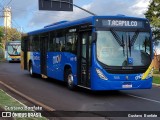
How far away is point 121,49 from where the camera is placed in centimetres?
1477

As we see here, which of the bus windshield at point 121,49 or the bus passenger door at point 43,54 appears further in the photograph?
the bus passenger door at point 43,54

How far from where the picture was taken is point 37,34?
2372 centimetres

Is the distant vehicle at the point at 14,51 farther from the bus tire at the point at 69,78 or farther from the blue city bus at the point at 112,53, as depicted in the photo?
the blue city bus at the point at 112,53

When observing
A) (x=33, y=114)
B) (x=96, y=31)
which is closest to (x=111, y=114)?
(x=33, y=114)

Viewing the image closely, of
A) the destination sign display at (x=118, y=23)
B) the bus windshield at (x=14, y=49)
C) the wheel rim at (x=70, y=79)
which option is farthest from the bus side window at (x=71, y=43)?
the bus windshield at (x=14, y=49)

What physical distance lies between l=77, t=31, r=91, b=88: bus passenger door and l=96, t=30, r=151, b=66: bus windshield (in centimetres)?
66

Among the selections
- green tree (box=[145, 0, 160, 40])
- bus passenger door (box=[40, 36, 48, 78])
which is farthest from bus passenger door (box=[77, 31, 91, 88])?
green tree (box=[145, 0, 160, 40])

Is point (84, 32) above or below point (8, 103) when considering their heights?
above

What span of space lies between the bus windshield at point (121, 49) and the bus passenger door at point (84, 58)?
0.66 metres

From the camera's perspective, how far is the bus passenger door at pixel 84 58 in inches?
598

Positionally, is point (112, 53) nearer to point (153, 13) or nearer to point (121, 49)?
point (121, 49)

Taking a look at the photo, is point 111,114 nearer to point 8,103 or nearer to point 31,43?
point 8,103

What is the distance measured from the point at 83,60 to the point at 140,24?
2618 millimetres

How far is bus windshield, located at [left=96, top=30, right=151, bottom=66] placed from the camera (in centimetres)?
1466
